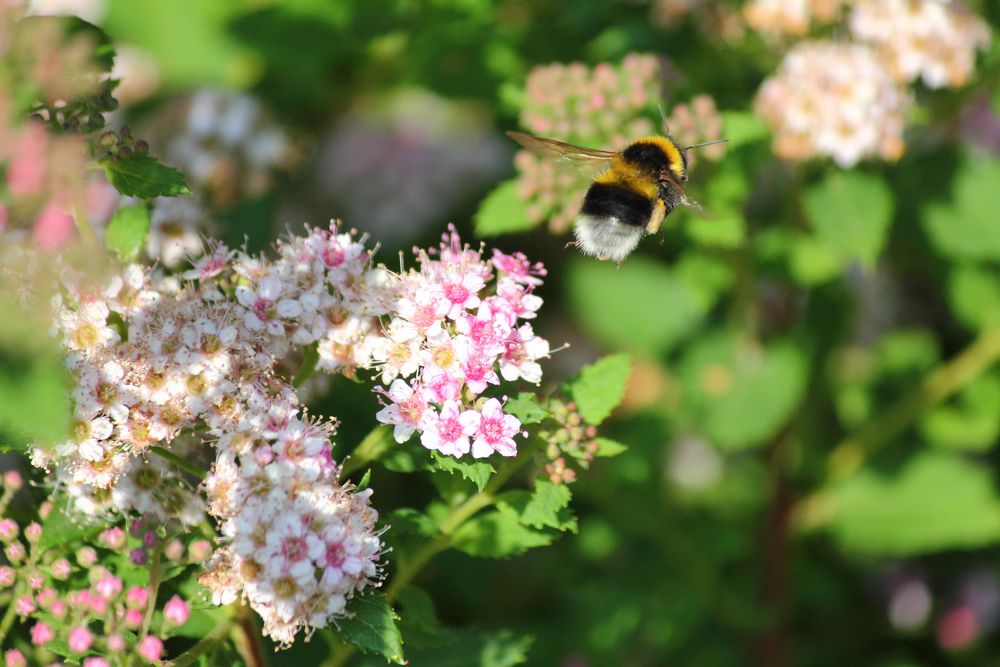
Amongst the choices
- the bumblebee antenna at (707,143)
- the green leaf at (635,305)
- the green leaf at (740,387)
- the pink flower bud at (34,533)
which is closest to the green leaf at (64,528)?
the pink flower bud at (34,533)

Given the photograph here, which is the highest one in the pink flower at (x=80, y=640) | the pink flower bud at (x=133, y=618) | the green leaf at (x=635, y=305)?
the green leaf at (x=635, y=305)

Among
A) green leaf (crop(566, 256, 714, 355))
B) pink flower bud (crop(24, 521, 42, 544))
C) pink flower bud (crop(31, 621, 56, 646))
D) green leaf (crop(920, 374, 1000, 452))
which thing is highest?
green leaf (crop(566, 256, 714, 355))

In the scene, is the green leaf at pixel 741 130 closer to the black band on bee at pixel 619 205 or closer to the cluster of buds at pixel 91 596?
the black band on bee at pixel 619 205

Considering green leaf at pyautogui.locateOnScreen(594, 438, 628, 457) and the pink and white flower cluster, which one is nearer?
the pink and white flower cluster

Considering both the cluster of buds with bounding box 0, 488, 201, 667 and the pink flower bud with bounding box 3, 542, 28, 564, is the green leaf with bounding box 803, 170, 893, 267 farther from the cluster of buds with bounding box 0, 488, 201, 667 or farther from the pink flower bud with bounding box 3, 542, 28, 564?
the pink flower bud with bounding box 3, 542, 28, 564

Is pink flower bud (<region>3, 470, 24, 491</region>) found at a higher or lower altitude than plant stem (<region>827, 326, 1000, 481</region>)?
lower

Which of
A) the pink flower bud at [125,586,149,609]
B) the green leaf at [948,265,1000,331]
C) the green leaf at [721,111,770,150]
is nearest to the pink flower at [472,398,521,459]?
the pink flower bud at [125,586,149,609]
